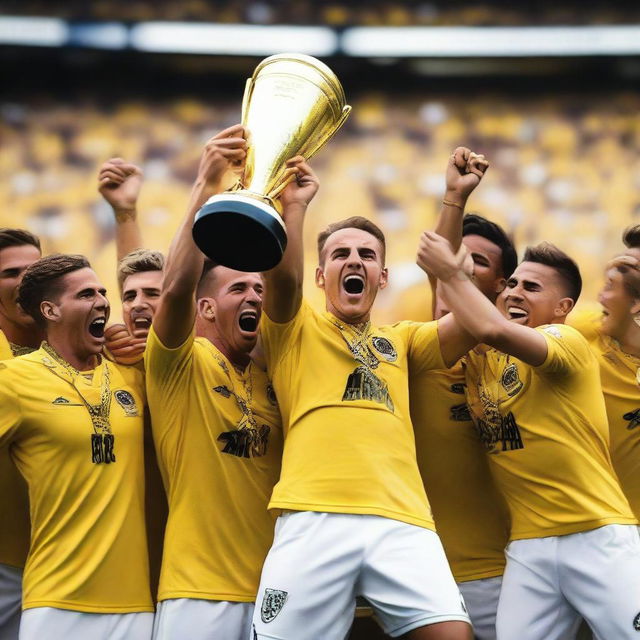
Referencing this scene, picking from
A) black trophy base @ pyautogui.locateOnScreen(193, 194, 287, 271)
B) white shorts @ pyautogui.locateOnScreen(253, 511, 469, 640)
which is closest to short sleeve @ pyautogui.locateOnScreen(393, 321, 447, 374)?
white shorts @ pyautogui.locateOnScreen(253, 511, 469, 640)

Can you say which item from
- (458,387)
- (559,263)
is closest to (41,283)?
(458,387)

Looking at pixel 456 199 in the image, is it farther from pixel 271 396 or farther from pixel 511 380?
pixel 271 396

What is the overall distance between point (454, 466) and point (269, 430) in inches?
30.5

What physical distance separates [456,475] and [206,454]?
3.30 ft

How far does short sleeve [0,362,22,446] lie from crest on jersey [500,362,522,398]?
1.69 meters

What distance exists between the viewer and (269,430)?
11.6 ft

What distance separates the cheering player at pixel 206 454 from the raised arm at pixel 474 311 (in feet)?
2.38

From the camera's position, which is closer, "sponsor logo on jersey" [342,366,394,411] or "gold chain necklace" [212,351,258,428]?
"sponsor logo on jersey" [342,366,394,411]

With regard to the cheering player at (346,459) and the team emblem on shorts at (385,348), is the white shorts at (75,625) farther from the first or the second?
the team emblem on shorts at (385,348)

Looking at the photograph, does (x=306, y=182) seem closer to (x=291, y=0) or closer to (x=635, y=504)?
(x=635, y=504)

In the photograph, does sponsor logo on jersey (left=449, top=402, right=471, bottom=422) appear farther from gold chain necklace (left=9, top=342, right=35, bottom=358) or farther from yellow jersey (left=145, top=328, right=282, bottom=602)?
gold chain necklace (left=9, top=342, right=35, bottom=358)

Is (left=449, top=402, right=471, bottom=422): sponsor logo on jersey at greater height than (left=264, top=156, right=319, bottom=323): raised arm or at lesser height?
lesser

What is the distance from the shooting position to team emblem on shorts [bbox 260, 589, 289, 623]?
303 cm

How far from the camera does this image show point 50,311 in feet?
11.9
